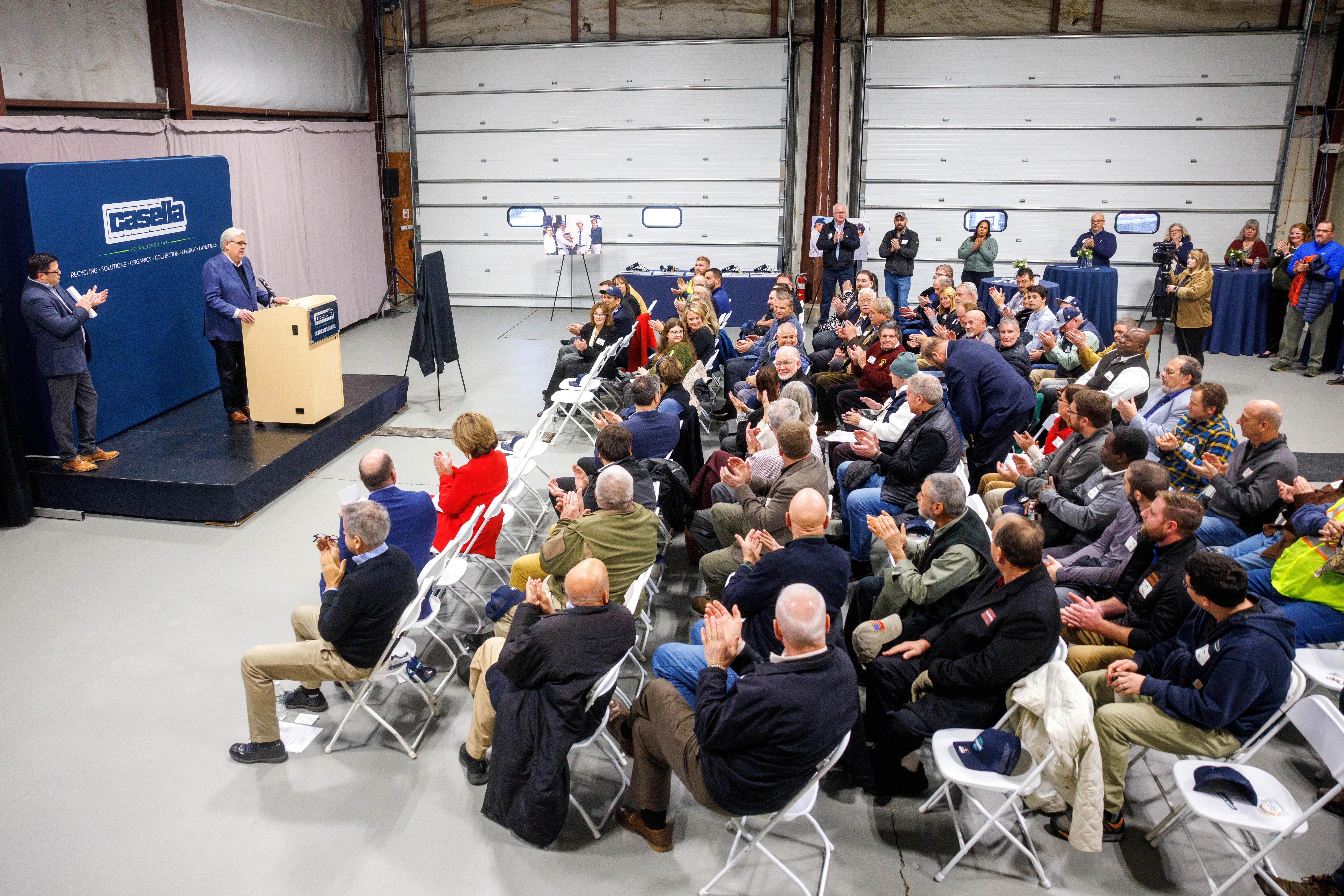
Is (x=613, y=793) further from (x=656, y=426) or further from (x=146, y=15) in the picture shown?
(x=146, y=15)

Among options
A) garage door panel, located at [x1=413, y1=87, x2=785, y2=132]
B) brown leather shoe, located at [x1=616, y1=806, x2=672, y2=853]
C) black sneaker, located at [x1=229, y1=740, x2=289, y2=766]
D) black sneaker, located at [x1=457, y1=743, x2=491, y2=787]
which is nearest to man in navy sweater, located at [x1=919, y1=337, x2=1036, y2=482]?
brown leather shoe, located at [x1=616, y1=806, x2=672, y2=853]

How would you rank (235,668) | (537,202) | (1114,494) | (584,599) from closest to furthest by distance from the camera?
1. (584,599)
2. (1114,494)
3. (235,668)
4. (537,202)

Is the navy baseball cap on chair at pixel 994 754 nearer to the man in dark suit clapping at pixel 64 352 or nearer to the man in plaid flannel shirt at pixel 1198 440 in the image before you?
the man in plaid flannel shirt at pixel 1198 440

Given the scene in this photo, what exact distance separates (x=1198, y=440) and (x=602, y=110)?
11062 millimetres

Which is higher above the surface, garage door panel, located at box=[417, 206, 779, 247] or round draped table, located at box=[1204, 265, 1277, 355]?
garage door panel, located at box=[417, 206, 779, 247]

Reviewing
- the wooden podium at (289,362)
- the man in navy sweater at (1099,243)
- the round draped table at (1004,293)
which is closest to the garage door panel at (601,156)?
the round draped table at (1004,293)

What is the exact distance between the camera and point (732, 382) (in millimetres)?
8445

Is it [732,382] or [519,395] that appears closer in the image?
[732,382]

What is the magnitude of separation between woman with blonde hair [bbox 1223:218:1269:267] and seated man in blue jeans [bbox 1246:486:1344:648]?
30.1ft

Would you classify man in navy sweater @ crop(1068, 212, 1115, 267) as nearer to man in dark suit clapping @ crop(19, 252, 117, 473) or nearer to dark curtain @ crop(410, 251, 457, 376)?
dark curtain @ crop(410, 251, 457, 376)

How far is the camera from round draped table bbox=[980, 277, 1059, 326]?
1013cm

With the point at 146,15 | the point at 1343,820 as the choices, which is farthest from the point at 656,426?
the point at 146,15

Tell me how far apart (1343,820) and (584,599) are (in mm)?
3182

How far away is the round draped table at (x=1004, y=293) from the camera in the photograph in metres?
10.1
